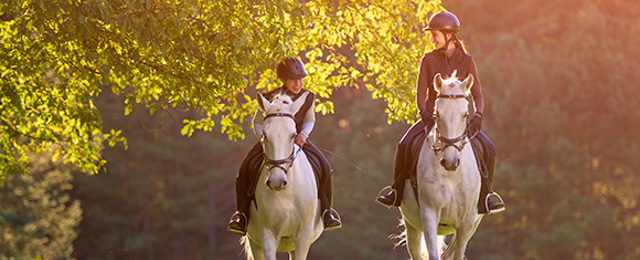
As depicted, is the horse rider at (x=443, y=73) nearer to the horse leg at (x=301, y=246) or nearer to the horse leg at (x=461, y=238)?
the horse leg at (x=461, y=238)

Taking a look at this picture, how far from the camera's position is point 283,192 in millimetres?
11094

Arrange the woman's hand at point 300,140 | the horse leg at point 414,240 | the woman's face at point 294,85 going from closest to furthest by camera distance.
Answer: the woman's hand at point 300,140
the woman's face at point 294,85
the horse leg at point 414,240

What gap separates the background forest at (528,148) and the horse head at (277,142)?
1049 inches

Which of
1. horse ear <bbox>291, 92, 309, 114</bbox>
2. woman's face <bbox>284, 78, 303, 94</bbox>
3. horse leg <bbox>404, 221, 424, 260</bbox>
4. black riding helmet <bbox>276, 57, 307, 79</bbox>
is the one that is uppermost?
black riding helmet <bbox>276, 57, 307, 79</bbox>

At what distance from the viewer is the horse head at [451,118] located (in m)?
10.7

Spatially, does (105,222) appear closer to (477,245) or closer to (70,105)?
(477,245)

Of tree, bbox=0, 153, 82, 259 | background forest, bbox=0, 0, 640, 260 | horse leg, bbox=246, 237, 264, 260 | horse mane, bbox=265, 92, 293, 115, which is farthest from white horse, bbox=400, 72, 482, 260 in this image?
background forest, bbox=0, 0, 640, 260

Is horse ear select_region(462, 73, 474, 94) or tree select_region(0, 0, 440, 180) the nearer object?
horse ear select_region(462, 73, 474, 94)

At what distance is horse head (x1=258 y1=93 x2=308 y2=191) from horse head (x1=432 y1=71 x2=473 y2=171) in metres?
1.49

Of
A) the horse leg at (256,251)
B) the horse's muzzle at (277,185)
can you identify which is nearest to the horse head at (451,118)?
the horse's muzzle at (277,185)

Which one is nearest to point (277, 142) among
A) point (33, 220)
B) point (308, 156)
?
point (308, 156)

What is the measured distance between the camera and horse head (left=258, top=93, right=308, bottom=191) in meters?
10.5

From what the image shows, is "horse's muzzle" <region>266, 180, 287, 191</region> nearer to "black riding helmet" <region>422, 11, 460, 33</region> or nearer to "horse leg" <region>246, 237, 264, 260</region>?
"horse leg" <region>246, 237, 264, 260</region>

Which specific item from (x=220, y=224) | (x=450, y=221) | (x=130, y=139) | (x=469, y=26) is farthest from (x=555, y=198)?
(x=450, y=221)
